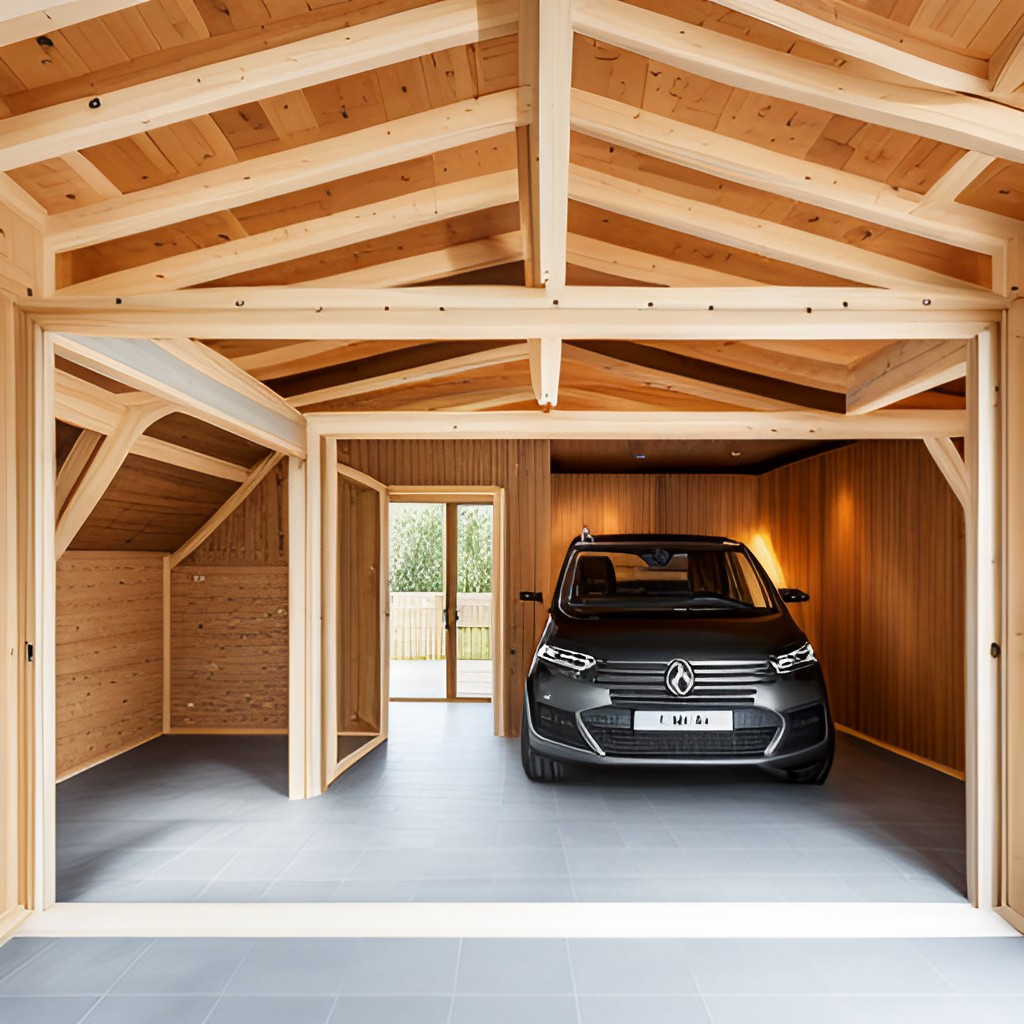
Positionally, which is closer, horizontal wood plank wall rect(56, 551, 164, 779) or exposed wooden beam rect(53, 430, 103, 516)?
exposed wooden beam rect(53, 430, 103, 516)

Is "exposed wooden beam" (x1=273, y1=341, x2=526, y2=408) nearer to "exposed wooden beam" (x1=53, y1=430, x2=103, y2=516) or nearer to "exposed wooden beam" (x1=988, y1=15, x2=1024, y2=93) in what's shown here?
"exposed wooden beam" (x1=53, y1=430, x2=103, y2=516)

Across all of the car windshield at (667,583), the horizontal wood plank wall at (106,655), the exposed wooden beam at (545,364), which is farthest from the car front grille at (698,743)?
the horizontal wood plank wall at (106,655)

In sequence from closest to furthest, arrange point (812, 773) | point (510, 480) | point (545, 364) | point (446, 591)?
point (545, 364) → point (812, 773) → point (510, 480) → point (446, 591)

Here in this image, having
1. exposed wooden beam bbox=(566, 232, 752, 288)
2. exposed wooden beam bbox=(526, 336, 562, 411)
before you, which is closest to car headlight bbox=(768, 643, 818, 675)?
exposed wooden beam bbox=(526, 336, 562, 411)

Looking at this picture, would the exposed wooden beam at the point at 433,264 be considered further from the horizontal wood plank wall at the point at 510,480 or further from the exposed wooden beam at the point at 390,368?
the horizontal wood plank wall at the point at 510,480

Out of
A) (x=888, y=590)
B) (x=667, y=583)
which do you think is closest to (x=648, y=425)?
(x=667, y=583)

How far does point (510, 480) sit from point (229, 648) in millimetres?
2370

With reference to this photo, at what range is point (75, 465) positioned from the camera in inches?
147

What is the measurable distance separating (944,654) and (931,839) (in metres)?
1.50

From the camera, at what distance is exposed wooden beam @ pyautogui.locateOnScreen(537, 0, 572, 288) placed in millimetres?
1633

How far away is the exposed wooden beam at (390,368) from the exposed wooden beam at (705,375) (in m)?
0.45

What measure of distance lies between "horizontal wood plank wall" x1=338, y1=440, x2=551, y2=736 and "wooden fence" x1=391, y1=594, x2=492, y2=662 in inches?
51.9

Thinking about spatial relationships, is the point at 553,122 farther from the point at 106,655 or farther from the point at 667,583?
the point at 106,655

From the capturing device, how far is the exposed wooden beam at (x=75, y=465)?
3.68m
